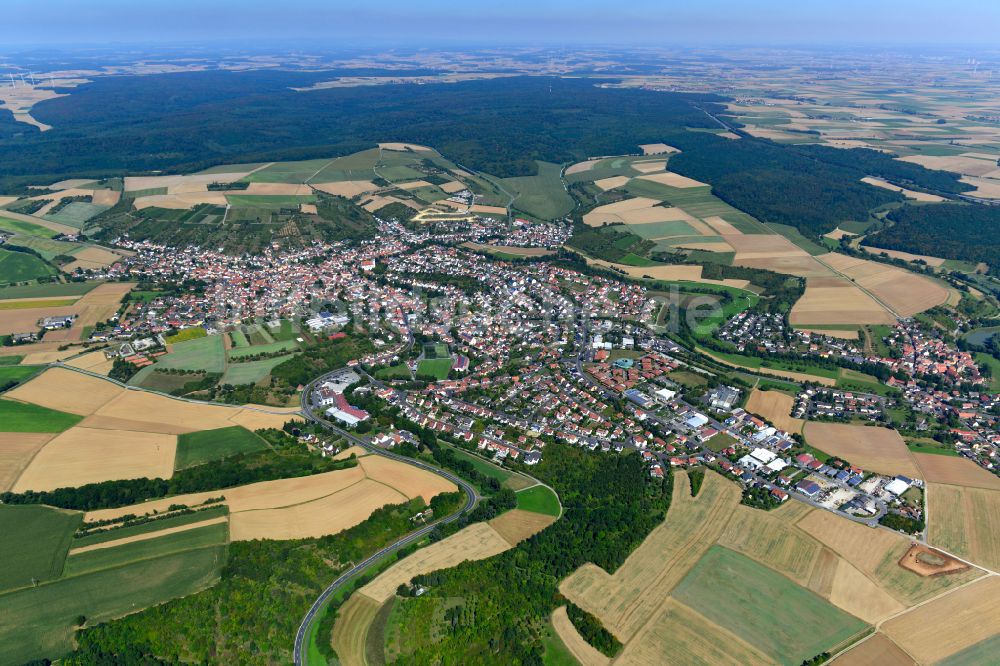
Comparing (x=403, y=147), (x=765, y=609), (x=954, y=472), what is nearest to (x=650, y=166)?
(x=403, y=147)

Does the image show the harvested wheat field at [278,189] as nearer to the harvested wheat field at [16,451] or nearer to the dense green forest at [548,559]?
the harvested wheat field at [16,451]

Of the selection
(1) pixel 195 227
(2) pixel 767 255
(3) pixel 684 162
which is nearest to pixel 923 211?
(2) pixel 767 255

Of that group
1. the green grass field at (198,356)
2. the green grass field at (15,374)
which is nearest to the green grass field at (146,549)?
the green grass field at (198,356)

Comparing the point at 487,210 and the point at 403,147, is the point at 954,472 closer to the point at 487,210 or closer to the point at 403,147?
the point at 487,210

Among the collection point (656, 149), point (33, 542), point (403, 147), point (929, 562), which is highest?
point (656, 149)

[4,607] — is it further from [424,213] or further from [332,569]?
[424,213]

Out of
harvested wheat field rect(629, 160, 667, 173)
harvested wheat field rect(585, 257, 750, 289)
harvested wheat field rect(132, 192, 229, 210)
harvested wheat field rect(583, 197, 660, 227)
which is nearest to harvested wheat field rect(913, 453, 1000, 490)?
harvested wheat field rect(585, 257, 750, 289)
